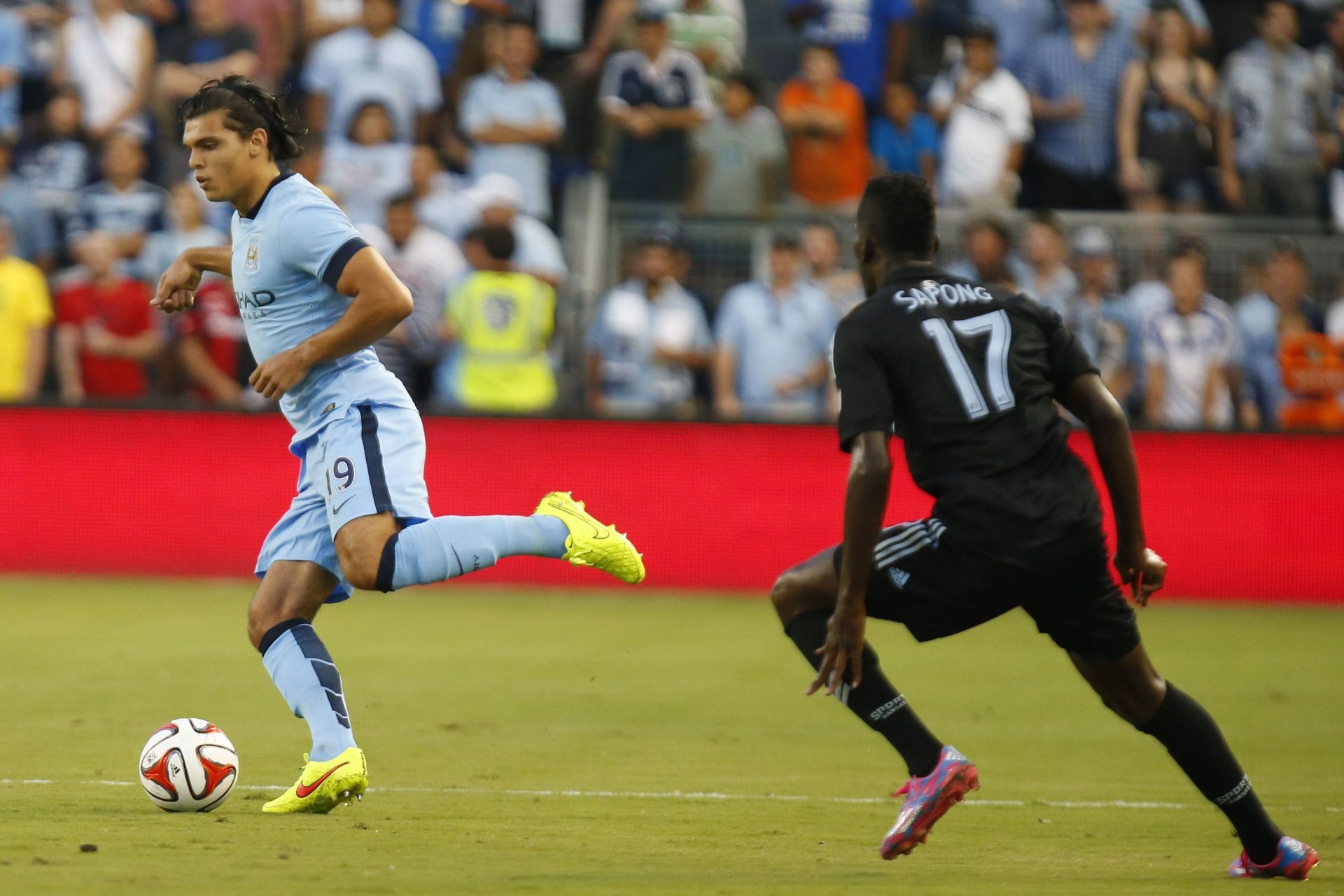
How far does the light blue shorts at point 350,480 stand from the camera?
218 inches

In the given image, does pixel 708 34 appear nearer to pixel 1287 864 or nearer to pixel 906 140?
pixel 906 140

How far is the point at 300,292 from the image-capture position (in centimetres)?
574

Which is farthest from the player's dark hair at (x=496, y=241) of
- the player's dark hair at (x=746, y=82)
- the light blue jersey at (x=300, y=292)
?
the light blue jersey at (x=300, y=292)

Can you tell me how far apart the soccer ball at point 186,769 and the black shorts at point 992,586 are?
2110mm

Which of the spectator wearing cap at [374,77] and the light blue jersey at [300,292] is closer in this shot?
the light blue jersey at [300,292]

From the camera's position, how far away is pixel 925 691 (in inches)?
358

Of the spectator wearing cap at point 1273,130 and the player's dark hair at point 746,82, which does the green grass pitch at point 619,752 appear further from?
the player's dark hair at point 746,82

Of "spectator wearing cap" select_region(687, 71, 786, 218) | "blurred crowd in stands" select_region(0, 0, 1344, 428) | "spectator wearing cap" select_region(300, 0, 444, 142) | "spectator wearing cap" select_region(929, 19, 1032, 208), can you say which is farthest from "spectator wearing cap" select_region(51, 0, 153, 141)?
"spectator wearing cap" select_region(929, 19, 1032, 208)

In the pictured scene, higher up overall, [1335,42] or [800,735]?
[1335,42]

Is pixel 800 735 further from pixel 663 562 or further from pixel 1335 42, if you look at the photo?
pixel 1335 42

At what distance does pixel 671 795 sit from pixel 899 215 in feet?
7.87

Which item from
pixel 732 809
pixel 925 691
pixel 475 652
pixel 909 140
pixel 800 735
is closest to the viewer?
pixel 732 809

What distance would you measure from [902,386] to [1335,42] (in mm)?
11959

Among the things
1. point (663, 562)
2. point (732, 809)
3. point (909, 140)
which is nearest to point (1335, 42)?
point (909, 140)
